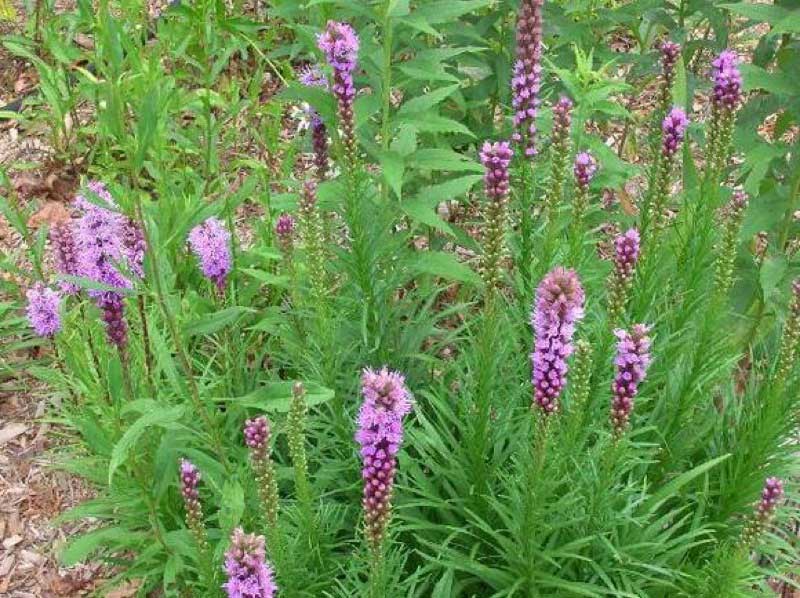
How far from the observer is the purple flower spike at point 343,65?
9.07ft

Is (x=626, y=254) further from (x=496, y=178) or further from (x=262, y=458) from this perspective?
(x=262, y=458)

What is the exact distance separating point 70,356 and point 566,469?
5.08ft

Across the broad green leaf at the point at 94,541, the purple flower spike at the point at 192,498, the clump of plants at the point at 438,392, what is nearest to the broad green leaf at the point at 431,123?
the clump of plants at the point at 438,392

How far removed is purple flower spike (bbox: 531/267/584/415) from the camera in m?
2.02

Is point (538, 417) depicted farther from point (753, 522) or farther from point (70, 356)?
point (70, 356)

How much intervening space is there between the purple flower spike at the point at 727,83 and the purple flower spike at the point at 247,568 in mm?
1868

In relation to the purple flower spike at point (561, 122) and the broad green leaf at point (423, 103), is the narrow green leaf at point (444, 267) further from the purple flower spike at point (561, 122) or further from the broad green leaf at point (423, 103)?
the purple flower spike at point (561, 122)

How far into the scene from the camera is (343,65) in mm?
2789

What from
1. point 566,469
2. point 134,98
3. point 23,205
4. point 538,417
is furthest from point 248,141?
point 538,417

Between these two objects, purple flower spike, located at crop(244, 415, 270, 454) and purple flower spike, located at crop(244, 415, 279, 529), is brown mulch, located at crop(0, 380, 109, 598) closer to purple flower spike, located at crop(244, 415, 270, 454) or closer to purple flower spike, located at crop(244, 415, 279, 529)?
purple flower spike, located at crop(244, 415, 279, 529)

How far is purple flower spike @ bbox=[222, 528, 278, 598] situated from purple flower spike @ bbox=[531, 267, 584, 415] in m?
0.72

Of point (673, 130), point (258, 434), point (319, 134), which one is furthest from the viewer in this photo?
point (319, 134)

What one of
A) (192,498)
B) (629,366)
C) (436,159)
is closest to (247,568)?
(192,498)

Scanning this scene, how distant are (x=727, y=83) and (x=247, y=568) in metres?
1.94
